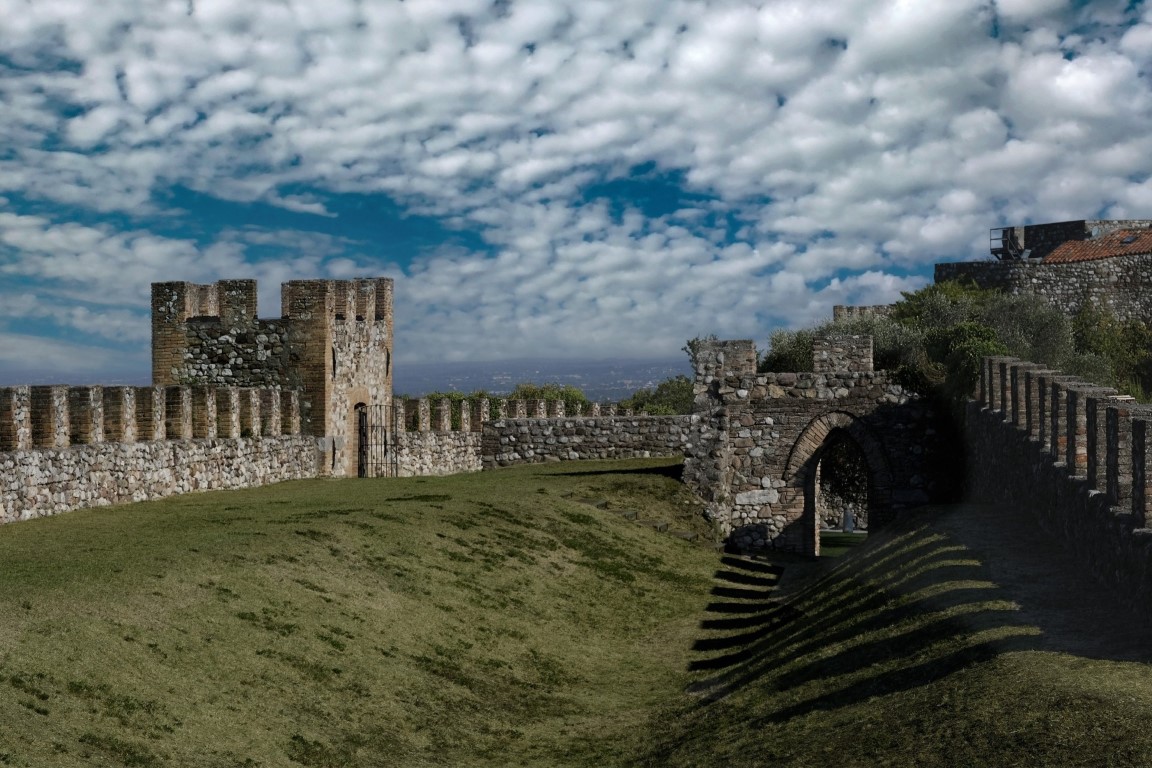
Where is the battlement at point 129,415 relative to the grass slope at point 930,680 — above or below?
above

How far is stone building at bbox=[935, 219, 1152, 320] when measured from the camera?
42844 millimetres

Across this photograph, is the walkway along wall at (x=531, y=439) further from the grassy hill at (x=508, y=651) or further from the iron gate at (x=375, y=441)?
the grassy hill at (x=508, y=651)

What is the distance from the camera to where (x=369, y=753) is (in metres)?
10.3

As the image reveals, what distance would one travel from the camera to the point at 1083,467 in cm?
1350

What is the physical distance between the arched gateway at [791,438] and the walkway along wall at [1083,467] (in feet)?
15.4

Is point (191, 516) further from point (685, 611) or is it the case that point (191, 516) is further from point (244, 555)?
point (685, 611)

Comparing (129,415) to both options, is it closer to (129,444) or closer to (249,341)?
(129,444)

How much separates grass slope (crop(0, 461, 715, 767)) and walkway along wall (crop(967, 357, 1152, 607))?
4762 millimetres

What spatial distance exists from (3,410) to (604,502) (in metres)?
10.7

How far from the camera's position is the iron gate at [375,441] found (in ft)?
104

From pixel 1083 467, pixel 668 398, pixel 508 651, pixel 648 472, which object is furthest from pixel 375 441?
pixel 668 398

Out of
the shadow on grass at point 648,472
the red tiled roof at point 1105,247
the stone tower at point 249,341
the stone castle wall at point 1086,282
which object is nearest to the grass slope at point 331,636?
the shadow on grass at point 648,472

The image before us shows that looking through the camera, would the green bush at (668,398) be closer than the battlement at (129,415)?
No

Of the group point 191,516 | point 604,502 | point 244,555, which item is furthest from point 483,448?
point 244,555
